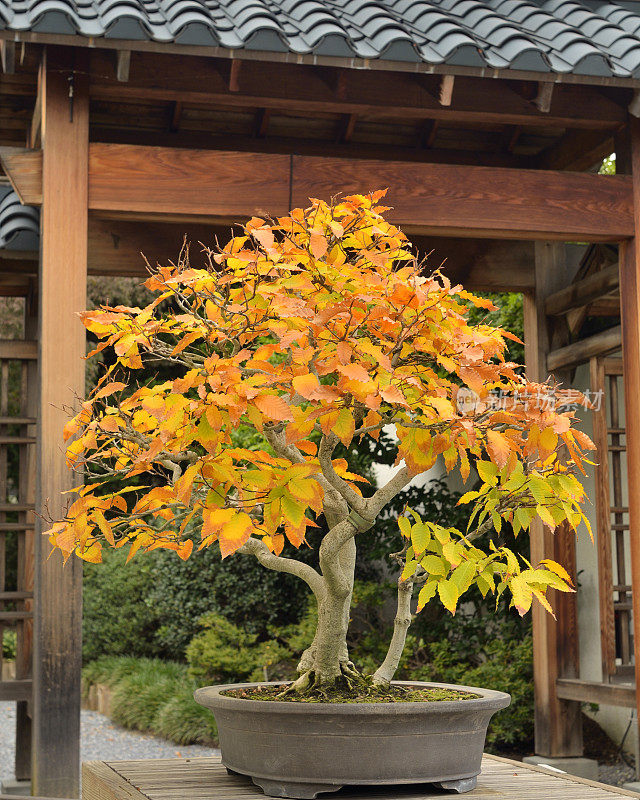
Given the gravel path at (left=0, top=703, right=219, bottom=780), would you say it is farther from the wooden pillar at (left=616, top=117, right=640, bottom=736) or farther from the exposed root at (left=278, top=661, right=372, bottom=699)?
the exposed root at (left=278, top=661, right=372, bottom=699)

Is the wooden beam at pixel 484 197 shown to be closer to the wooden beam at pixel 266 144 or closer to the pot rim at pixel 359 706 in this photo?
the wooden beam at pixel 266 144

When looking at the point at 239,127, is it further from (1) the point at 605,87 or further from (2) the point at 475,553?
(2) the point at 475,553

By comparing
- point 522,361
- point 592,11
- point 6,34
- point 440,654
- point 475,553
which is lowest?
point 440,654

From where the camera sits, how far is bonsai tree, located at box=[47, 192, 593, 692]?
2.02 meters

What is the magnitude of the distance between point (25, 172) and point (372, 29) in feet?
4.15

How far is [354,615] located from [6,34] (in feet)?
15.0

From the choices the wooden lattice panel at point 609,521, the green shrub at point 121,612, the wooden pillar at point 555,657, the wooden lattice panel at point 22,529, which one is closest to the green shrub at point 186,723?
the green shrub at point 121,612

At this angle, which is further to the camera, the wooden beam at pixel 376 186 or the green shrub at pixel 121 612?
the green shrub at pixel 121 612

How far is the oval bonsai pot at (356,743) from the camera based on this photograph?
7.09ft

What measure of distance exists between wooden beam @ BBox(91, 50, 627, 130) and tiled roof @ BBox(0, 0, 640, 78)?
0.23 m

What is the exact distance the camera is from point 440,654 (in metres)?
5.86

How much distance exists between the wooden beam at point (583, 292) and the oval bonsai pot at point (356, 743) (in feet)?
8.60

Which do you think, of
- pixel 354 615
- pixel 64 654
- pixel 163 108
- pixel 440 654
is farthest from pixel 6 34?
pixel 354 615

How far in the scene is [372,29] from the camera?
3.50 metres
